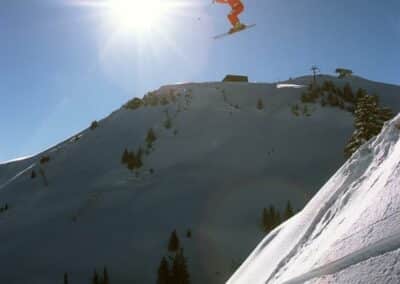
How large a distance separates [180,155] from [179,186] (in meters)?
9.55

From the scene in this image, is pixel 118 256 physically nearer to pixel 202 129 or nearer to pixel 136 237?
pixel 136 237

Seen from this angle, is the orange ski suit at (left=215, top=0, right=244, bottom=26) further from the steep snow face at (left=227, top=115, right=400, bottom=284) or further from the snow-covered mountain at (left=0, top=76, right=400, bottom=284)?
the snow-covered mountain at (left=0, top=76, right=400, bottom=284)

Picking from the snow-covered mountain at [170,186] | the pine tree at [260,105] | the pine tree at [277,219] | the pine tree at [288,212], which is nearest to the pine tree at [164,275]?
the snow-covered mountain at [170,186]

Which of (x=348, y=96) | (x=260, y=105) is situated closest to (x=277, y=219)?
(x=260, y=105)

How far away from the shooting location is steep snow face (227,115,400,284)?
386 cm

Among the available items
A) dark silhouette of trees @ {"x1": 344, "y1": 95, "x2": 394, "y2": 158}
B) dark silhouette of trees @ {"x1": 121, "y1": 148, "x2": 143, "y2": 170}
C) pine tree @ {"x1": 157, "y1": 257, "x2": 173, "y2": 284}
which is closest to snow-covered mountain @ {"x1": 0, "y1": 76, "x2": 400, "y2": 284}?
dark silhouette of trees @ {"x1": 121, "y1": 148, "x2": 143, "y2": 170}

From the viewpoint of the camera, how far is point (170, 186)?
176 ft

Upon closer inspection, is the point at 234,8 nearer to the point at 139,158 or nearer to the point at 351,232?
the point at 351,232

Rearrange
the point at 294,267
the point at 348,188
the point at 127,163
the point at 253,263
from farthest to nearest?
the point at 127,163, the point at 253,263, the point at 348,188, the point at 294,267

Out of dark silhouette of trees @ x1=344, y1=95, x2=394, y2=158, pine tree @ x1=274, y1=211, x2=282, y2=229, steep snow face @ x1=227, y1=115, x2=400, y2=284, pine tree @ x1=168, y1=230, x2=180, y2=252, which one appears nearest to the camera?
steep snow face @ x1=227, y1=115, x2=400, y2=284

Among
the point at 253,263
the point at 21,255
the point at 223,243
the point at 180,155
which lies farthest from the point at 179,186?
the point at 253,263

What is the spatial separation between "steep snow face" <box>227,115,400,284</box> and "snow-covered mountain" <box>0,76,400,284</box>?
30065 mm

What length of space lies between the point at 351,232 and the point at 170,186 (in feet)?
163

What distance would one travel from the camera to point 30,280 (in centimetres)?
3759
